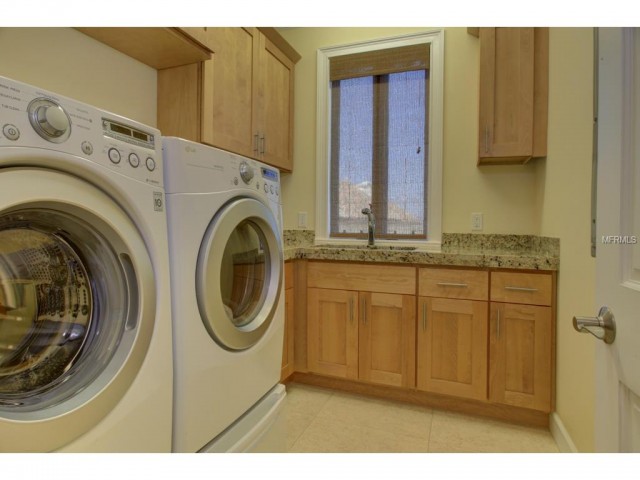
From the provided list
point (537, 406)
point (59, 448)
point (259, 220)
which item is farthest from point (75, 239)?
point (537, 406)

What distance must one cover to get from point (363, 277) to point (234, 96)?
49.9 inches

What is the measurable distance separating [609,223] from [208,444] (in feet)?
3.49

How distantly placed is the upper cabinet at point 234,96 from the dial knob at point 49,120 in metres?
1.17

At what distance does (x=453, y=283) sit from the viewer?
1816 millimetres

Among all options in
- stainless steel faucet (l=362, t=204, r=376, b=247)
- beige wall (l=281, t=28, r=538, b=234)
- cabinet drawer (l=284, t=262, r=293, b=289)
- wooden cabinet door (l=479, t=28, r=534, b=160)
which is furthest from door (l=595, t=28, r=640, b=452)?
stainless steel faucet (l=362, t=204, r=376, b=247)

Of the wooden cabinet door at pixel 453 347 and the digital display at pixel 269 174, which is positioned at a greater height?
the digital display at pixel 269 174

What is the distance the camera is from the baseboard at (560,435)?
1425 mm

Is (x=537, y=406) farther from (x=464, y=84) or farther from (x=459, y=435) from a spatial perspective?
(x=464, y=84)

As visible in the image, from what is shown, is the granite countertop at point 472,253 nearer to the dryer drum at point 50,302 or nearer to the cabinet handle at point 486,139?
the cabinet handle at point 486,139

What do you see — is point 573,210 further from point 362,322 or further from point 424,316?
point 362,322

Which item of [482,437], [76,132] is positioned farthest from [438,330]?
[76,132]

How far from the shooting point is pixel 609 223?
607 millimetres

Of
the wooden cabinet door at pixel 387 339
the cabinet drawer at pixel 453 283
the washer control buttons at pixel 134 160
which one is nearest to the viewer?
the washer control buttons at pixel 134 160

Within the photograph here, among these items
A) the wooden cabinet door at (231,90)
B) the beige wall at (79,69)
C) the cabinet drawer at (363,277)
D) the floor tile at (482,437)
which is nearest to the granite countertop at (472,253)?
the cabinet drawer at (363,277)
